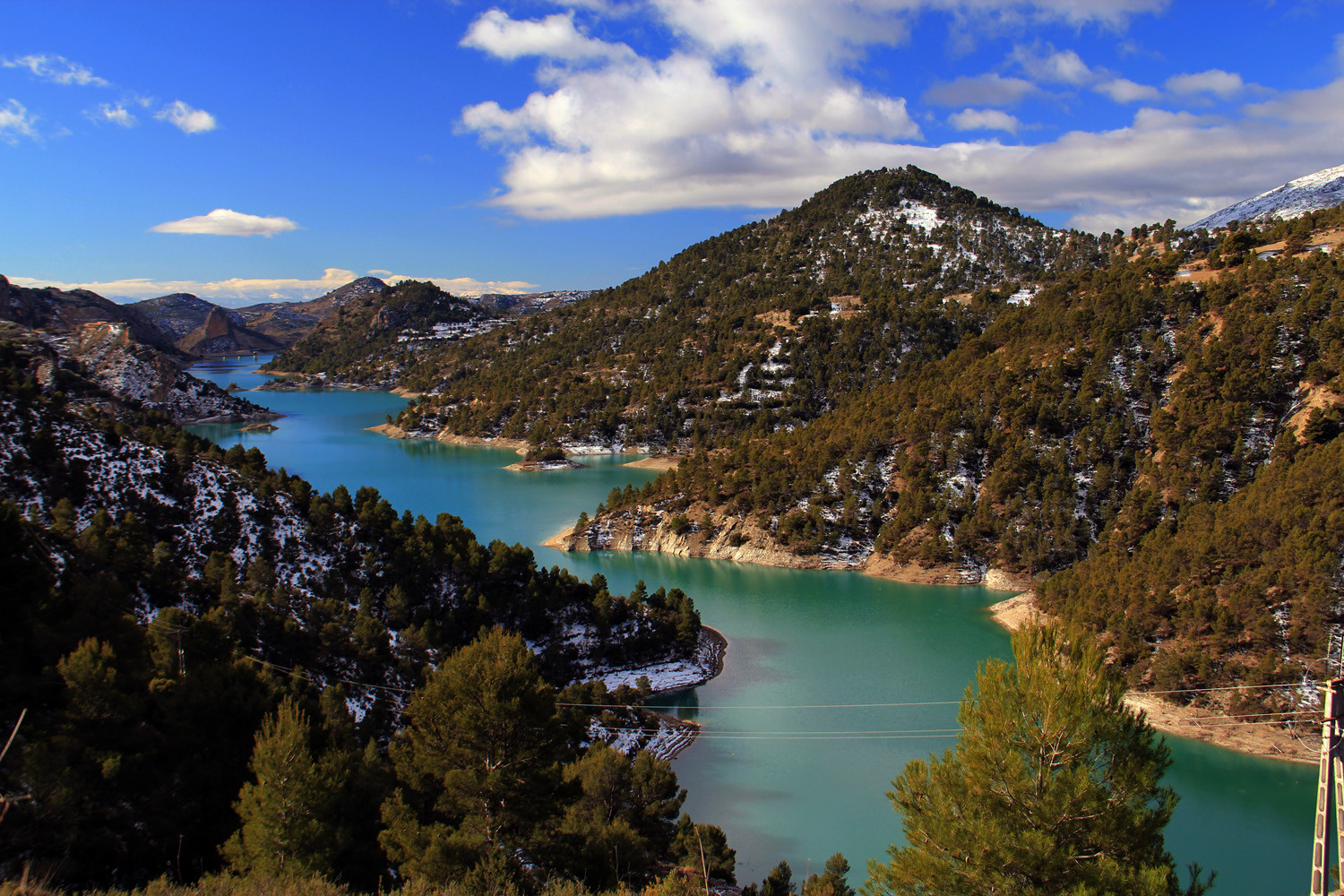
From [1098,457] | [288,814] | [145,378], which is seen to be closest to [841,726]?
[288,814]

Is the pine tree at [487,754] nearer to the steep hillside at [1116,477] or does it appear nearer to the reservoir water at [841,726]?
the reservoir water at [841,726]

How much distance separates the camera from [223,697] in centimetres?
1558

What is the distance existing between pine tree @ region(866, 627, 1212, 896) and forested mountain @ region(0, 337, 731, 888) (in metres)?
6.00

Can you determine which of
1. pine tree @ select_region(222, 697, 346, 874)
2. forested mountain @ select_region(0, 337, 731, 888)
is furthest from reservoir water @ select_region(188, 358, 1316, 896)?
pine tree @ select_region(222, 697, 346, 874)

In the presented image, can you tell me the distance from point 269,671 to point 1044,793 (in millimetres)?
16883

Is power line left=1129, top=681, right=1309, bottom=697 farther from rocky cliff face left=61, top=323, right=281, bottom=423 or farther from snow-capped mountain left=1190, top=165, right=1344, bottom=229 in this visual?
rocky cliff face left=61, top=323, right=281, bottom=423

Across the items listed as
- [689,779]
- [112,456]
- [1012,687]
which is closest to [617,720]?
[689,779]

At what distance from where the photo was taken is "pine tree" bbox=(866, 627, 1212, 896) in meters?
9.62

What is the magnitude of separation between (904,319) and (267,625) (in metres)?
66.0

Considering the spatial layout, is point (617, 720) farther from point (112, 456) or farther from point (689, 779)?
point (112, 456)

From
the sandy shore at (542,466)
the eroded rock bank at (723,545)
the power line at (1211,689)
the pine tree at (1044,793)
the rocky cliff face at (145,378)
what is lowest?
the power line at (1211,689)

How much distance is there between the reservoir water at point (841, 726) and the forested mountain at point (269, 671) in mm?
2884

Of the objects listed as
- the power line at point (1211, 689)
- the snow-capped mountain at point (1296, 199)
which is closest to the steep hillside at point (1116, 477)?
the power line at point (1211, 689)

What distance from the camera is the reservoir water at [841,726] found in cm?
1769
